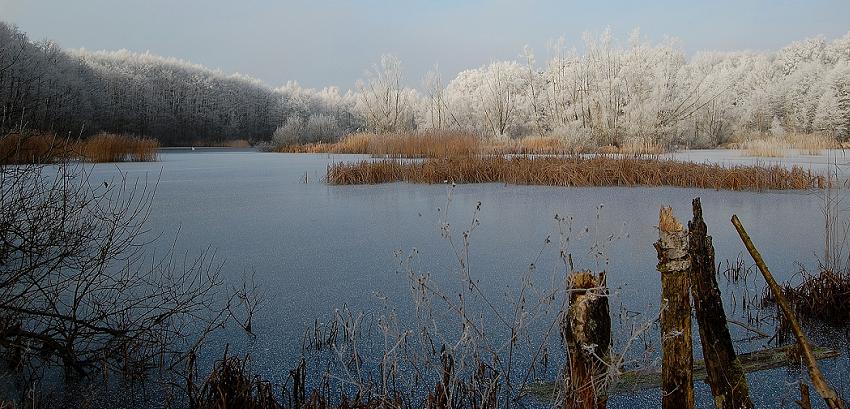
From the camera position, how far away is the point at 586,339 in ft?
4.83

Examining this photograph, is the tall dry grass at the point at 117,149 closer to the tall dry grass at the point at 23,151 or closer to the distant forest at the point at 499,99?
the distant forest at the point at 499,99

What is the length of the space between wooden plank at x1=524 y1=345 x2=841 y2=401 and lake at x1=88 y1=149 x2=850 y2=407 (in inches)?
1.4

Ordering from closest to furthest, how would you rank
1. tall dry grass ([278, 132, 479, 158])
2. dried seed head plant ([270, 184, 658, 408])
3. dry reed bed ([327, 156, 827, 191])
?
dried seed head plant ([270, 184, 658, 408])
dry reed bed ([327, 156, 827, 191])
tall dry grass ([278, 132, 479, 158])


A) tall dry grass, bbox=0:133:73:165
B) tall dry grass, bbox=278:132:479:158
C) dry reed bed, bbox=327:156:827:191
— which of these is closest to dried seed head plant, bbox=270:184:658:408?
tall dry grass, bbox=0:133:73:165

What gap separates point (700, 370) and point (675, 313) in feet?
2.16

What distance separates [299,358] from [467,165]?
25.5 ft

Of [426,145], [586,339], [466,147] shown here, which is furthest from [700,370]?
[426,145]

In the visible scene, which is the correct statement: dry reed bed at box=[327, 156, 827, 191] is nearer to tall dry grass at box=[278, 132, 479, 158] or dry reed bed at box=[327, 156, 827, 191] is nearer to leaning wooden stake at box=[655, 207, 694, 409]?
tall dry grass at box=[278, 132, 479, 158]

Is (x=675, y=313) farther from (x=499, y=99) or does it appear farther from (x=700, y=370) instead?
(x=499, y=99)

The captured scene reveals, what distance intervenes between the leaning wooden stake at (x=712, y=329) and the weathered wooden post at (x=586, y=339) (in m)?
0.27

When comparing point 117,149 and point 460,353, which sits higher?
point 117,149

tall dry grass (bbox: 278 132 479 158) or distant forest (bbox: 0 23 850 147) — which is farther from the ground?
distant forest (bbox: 0 23 850 147)

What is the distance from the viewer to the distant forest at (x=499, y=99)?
1742 centimetres

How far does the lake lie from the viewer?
2.59 meters
